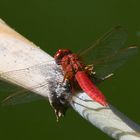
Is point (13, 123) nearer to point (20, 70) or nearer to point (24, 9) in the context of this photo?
point (24, 9)

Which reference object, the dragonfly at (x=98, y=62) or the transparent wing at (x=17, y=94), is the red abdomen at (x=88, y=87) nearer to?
the dragonfly at (x=98, y=62)

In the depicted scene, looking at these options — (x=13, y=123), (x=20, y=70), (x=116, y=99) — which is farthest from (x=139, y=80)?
(x=20, y=70)

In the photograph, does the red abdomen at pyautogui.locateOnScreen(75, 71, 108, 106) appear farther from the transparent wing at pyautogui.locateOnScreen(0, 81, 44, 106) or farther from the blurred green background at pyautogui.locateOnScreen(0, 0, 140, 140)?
the blurred green background at pyautogui.locateOnScreen(0, 0, 140, 140)

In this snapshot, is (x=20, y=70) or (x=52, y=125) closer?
(x=20, y=70)

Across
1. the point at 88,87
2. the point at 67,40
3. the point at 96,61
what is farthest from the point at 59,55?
the point at 67,40

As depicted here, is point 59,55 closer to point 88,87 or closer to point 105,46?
point 105,46

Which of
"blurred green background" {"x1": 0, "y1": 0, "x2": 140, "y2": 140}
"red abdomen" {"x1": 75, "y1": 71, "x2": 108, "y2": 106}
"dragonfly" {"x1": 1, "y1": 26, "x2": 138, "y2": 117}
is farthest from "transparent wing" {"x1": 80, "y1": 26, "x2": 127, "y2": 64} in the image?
"blurred green background" {"x1": 0, "y1": 0, "x2": 140, "y2": 140}
